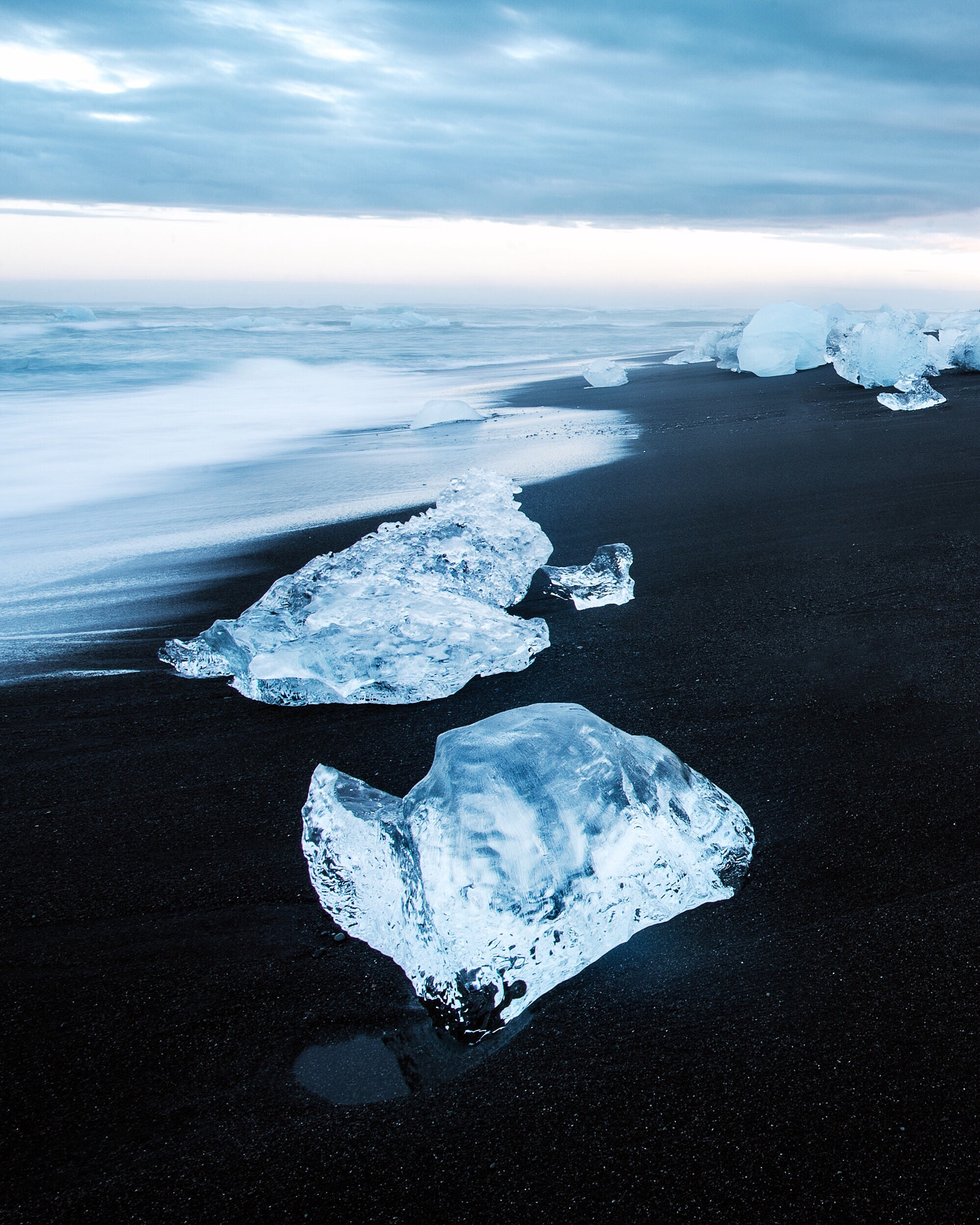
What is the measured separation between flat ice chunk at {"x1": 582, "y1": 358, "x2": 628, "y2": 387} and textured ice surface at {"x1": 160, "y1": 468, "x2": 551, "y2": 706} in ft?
24.0

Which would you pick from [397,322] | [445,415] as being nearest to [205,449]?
[445,415]

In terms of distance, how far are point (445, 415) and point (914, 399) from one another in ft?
13.9

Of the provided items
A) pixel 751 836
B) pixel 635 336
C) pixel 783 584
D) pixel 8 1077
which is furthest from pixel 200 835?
pixel 635 336

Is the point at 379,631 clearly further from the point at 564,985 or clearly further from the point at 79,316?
the point at 79,316

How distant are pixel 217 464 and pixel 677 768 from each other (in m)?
5.86

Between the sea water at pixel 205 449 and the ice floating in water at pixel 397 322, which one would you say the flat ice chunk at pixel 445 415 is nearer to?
the sea water at pixel 205 449

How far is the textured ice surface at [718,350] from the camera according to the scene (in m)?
10.5

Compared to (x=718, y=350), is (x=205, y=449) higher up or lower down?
lower down

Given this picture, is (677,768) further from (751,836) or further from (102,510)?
(102,510)

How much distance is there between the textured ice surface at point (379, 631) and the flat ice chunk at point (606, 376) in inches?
288

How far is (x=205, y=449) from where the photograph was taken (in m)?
7.43

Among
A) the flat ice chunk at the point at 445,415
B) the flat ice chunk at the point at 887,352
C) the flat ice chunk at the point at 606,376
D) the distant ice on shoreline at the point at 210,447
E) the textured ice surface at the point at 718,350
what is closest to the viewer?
the distant ice on shoreline at the point at 210,447

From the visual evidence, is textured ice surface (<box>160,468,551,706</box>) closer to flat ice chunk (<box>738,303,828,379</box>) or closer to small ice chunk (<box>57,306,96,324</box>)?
flat ice chunk (<box>738,303,828,379</box>)

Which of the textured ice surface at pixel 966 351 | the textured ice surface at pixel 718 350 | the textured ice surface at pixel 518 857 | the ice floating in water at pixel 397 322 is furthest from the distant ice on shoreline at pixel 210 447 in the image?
the ice floating in water at pixel 397 322
